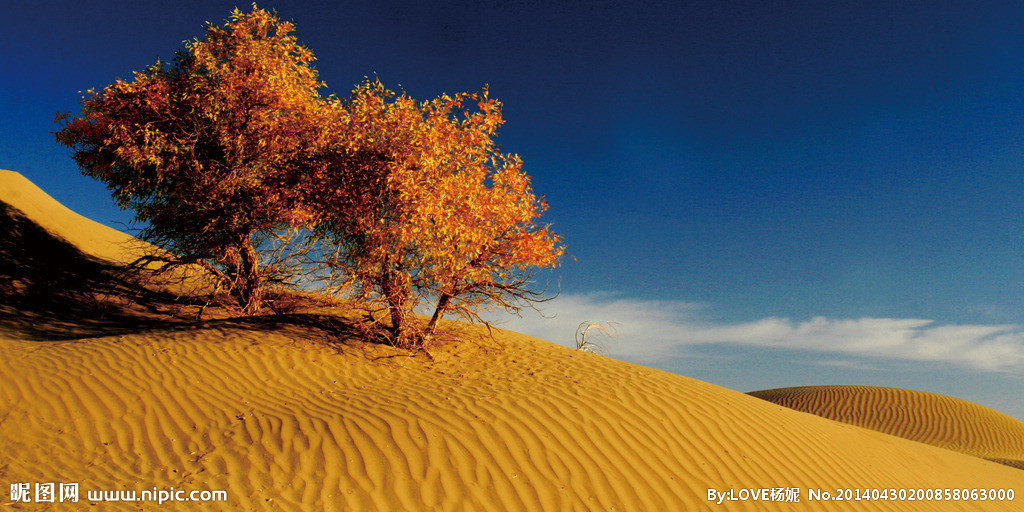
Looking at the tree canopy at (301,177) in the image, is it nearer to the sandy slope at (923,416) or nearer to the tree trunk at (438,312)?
the tree trunk at (438,312)

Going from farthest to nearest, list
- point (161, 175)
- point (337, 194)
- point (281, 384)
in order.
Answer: point (161, 175) < point (337, 194) < point (281, 384)

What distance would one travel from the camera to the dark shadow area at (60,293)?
13453 millimetres

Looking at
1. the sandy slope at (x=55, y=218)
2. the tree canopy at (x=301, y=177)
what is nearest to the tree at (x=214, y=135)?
the tree canopy at (x=301, y=177)

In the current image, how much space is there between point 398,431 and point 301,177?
7.63 metres

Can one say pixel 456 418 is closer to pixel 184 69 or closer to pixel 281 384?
pixel 281 384

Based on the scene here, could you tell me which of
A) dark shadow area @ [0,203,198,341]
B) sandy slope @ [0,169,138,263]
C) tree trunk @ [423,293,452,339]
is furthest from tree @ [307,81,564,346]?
sandy slope @ [0,169,138,263]

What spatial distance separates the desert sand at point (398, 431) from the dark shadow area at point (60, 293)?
32.2 inches

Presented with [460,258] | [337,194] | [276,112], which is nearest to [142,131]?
[276,112]

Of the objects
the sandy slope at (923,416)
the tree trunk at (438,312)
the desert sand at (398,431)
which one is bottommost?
the sandy slope at (923,416)

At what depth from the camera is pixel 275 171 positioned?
1277 cm

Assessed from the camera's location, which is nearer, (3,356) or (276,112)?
(3,356)

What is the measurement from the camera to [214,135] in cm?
1260

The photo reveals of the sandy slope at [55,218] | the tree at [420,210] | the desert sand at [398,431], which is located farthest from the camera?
the sandy slope at [55,218]

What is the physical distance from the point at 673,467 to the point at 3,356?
1253 cm
